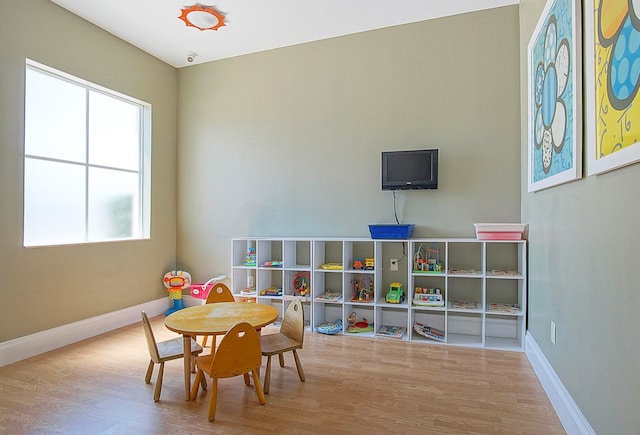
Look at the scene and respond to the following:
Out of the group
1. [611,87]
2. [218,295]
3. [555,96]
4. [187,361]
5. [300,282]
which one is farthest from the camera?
[300,282]

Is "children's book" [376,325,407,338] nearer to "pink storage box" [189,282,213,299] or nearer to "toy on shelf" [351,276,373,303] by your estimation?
"toy on shelf" [351,276,373,303]

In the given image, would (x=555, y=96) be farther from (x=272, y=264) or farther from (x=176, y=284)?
(x=176, y=284)

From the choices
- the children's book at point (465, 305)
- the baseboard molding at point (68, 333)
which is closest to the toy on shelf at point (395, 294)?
the children's book at point (465, 305)

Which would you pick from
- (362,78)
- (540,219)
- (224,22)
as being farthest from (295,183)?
(540,219)

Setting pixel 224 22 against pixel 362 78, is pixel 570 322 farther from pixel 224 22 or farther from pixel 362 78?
pixel 224 22

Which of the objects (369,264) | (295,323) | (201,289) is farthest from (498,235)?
(201,289)

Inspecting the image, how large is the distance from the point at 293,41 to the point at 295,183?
1.60 metres

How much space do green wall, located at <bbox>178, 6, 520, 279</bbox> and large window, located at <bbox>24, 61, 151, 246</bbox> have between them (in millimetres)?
586

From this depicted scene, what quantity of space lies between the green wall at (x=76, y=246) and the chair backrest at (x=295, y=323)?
223 centimetres

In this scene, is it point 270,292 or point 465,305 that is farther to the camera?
point 270,292

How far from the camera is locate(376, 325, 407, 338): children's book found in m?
3.64

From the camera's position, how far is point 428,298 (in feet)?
11.8

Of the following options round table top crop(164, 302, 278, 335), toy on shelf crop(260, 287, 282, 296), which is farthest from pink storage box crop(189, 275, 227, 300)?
round table top crop(164, 302, 278, 335)

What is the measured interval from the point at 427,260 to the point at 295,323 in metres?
1.65
